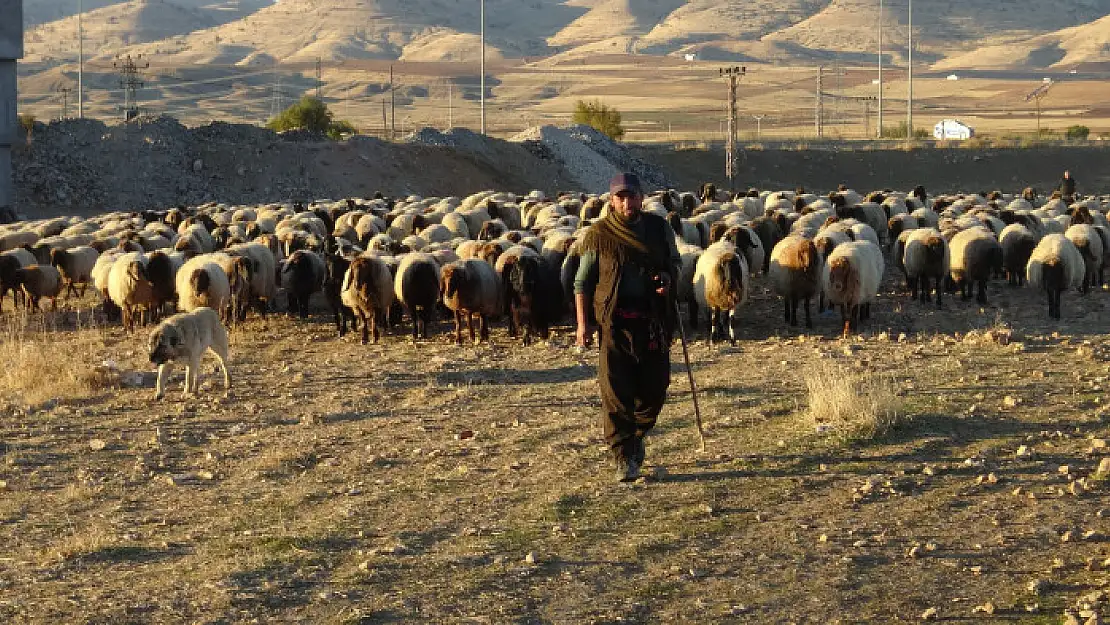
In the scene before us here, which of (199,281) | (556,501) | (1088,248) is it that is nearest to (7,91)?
(199,281)

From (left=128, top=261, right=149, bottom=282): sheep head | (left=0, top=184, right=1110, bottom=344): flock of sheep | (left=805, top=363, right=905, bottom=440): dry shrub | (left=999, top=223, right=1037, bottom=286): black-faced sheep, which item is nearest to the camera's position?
(left=805, top=363, right=905, bottom=440): dry shrub

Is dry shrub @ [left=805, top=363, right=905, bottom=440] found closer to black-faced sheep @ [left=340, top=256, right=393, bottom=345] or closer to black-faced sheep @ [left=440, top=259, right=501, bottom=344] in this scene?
black-faced sheep @ [left=440, top=259, right=501, bottom=344]

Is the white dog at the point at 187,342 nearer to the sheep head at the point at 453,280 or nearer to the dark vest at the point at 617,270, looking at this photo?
the sheep head at the point at 453,280

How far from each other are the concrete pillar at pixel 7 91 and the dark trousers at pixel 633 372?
38.9 metres

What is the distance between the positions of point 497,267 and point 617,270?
28.1 ft

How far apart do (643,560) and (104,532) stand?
10.5ft

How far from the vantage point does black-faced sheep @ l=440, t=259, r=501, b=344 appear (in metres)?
16.3

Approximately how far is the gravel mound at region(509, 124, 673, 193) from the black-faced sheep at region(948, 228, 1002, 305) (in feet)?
114

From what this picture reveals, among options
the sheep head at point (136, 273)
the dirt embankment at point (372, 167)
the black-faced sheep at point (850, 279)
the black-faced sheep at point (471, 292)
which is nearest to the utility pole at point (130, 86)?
the dirt embankment at point (372, 167)

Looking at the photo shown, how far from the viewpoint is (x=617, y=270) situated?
8.38 m

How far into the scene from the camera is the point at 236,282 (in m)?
18.2

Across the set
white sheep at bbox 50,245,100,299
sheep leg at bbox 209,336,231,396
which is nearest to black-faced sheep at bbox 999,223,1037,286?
sheep leg at bbox 209,336,231,396

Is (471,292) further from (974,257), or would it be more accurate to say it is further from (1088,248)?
(1088,248)

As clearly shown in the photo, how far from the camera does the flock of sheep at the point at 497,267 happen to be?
16500 mm
